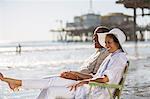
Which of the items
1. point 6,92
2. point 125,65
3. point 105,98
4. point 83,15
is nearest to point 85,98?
point 105,98

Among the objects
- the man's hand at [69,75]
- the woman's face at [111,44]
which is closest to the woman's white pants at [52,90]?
the man's hand at [69,75]

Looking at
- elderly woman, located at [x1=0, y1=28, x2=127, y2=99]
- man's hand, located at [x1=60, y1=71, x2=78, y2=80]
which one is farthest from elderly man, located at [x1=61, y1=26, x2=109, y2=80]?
elderly woman, located at [x1=0, y1=28, x2=127, y2=99]

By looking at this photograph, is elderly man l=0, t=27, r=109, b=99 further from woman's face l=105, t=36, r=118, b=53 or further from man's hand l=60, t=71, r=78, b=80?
woman's face l=105, t=36, r=118, b=53


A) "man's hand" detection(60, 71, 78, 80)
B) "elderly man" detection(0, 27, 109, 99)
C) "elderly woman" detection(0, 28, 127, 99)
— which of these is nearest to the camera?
"elderly woman" detection(0, 28, 127, 99)

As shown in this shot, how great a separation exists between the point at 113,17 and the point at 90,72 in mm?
119286

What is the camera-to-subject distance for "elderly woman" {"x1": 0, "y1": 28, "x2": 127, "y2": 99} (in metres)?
5.06

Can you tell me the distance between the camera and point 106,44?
525 cm

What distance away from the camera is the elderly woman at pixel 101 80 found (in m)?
5.06

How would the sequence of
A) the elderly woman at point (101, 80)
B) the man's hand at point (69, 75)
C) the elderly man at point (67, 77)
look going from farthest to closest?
the man's hand at point (69, 75)
the elderly man at point (67, 77)
the elderly woman at point (101, 80)

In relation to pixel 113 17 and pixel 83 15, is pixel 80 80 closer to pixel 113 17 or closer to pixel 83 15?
pixel 113 17

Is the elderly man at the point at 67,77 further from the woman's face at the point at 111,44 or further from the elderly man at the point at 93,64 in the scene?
the woman's face at the point at 111,44

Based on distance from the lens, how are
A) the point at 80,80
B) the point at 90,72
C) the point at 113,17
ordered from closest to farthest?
the point at 80,80
the point at 90,72
the point at 113,17

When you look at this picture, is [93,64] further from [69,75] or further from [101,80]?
[101,80]

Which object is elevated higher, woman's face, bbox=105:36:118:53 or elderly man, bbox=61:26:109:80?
woman's face, bbox=105:36:118:53
